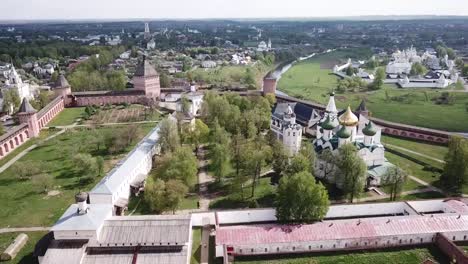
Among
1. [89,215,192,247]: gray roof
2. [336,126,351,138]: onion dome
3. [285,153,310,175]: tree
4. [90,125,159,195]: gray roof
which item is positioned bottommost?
[89,215,192,247]: gray roof

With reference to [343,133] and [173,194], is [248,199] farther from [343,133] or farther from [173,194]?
[343,133]

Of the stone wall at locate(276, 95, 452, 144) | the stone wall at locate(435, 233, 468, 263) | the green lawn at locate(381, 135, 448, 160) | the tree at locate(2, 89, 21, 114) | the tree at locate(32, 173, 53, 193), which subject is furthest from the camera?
the tree at locate(2, 89, 21, 114)

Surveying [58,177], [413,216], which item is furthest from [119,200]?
[413,216]

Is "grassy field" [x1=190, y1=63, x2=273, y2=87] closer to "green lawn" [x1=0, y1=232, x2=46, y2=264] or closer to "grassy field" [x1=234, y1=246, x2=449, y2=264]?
"green lawn" [x1=0, y1=232, x2=46, y2=264]

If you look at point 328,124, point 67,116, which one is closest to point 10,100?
point 67,116

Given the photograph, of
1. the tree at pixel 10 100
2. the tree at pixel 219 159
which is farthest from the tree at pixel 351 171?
the tree at pixel 10 100

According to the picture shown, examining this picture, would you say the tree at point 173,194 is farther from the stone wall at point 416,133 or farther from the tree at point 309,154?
the stone wall at point 416,133

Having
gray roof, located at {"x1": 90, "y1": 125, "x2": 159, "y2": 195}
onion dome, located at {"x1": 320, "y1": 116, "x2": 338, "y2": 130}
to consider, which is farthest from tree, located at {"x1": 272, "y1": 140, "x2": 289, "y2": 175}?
gray roof, located at {"x1": 90, "y1": 125, "x2": 159, "y2": 195}
